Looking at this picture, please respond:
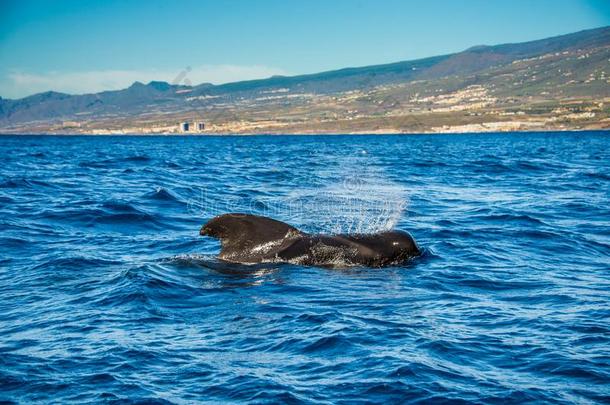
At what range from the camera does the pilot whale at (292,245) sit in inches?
639

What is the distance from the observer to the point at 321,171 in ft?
159

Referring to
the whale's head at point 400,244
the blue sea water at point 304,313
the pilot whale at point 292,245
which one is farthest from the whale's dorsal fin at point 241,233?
the whale's head at point 400,244

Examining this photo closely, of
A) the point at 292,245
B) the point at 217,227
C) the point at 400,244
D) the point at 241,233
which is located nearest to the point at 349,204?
the point at 400,244

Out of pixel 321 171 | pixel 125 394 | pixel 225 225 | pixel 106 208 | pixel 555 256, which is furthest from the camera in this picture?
pixel 321 171

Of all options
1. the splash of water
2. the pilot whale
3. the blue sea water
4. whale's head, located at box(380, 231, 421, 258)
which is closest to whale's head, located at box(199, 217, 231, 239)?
the pilot whale

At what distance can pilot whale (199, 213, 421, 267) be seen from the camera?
53.3 feet

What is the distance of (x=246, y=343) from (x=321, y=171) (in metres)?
38.4

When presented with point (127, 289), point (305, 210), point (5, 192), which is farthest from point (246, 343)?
point (5, 192)

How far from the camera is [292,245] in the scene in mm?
16562

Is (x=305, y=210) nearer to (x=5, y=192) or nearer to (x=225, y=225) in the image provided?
(x=225, y=225)

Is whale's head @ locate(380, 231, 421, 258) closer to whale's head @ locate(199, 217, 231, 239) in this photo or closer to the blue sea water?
the blue sea water

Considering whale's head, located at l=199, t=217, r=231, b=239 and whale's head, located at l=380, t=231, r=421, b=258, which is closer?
whale's head, located at l=199, t=217, r=231, b=239

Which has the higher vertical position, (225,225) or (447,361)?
(225,225)

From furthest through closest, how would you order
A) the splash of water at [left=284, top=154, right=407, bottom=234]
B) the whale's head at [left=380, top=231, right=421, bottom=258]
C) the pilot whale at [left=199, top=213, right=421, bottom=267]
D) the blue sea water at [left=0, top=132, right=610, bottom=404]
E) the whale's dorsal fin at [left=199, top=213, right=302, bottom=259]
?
the splash of water at [left=284, top=154, right=407, bottom=234] < the whale's head at [left=380, top=231, right=421, bottom=258] < the whale's dorsal fin at [left=199, top=213, right=302, bottom=259] < the pilot whale at [left=199, top=213, right=421, bottom=267] < the blue sea water at [left=0, top=132, right=610, bottom=404]
